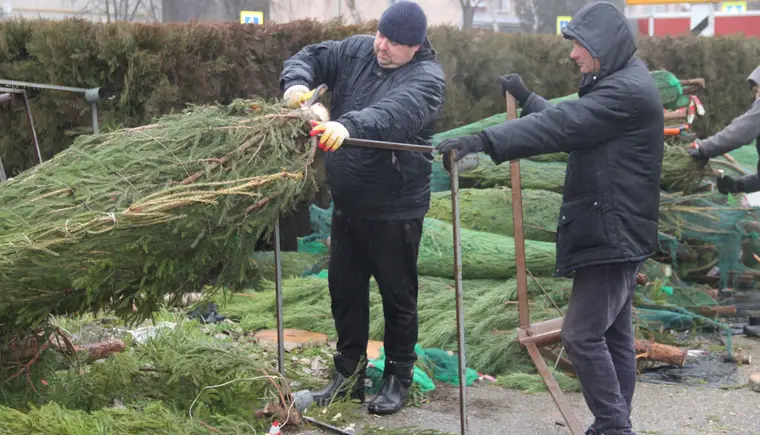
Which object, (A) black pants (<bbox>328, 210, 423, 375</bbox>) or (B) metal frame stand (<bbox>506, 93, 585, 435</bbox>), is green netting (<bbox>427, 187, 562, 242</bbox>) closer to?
(A) black pants (<bbox>328, 210, 423, 375</bbox>)

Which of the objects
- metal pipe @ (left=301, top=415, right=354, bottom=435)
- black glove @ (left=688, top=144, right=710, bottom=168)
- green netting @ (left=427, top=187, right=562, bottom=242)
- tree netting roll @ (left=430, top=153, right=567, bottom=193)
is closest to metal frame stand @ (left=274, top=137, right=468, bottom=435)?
metal pipe @ (left=301, top=415, right=354, bottom=435)

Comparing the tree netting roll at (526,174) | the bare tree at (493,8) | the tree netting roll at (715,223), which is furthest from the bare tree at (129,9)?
the tree netting roll at (715,223)

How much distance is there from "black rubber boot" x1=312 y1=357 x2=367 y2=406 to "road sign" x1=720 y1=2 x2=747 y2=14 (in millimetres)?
23890

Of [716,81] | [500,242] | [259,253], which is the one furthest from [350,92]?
[716,81]

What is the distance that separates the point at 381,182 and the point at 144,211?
4.63 ft

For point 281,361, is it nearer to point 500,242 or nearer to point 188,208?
point 188,208

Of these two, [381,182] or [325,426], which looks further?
[381,182]

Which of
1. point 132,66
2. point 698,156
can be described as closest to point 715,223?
point 698,156

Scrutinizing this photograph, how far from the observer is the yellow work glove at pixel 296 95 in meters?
4.44

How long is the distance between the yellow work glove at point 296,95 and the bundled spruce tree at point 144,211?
0.77 ft

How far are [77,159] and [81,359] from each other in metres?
1.16

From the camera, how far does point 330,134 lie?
4.05m

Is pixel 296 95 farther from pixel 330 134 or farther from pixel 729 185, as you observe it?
pixel 729 185

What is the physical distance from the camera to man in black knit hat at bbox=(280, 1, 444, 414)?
4559 mm
